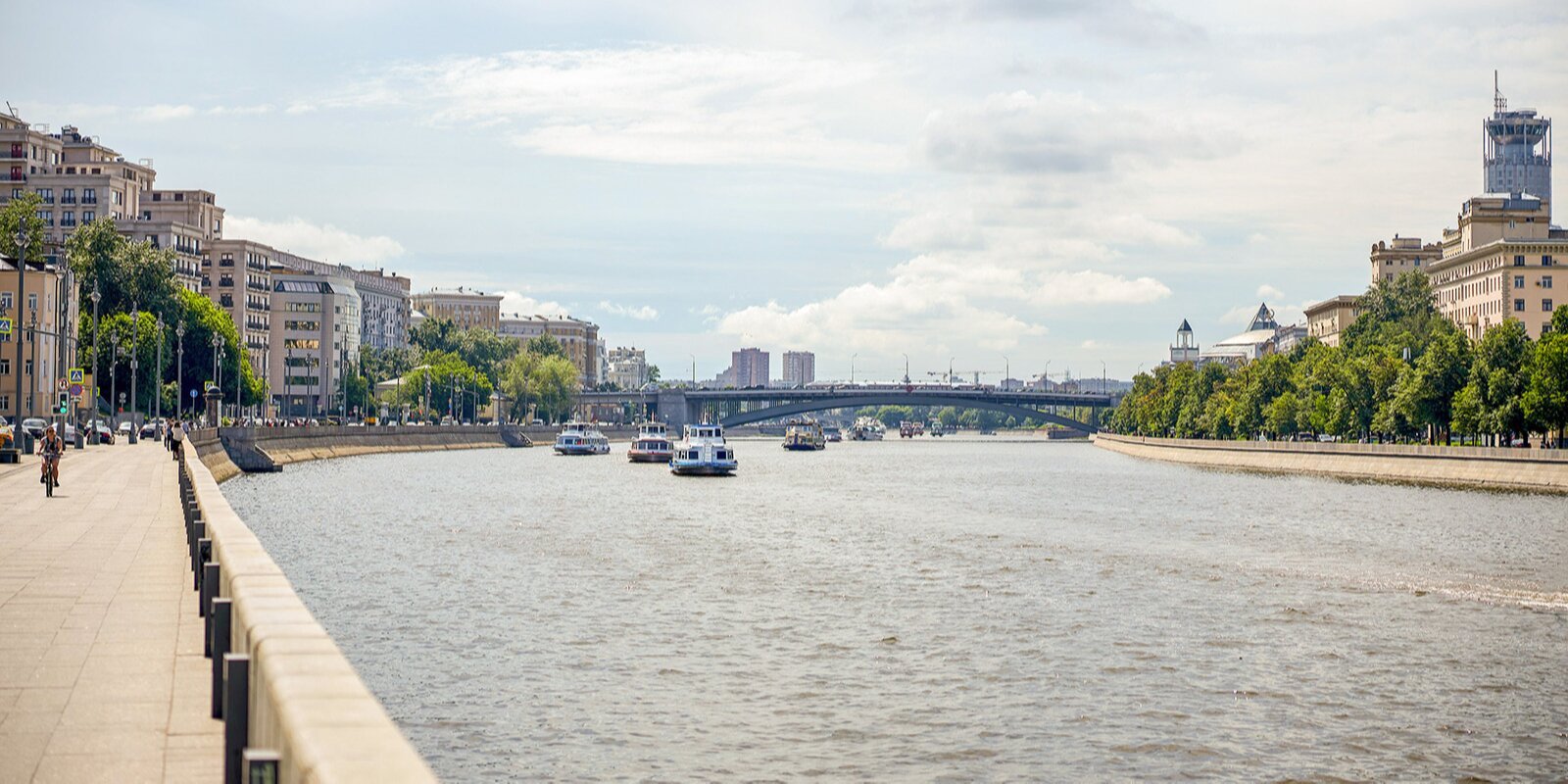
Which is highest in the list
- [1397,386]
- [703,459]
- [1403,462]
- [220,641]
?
[1397,386]

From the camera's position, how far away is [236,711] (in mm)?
10297

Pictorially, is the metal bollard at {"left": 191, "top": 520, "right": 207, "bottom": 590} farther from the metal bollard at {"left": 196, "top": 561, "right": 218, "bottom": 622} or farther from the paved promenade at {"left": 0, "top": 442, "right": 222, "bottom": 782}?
the metal bollard at {"left": 196, "top": 561, "right": 218, "bottom": 622}

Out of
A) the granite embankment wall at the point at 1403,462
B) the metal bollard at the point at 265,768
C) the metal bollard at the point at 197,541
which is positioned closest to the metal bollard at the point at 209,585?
the metal bollard at the point at 197,541

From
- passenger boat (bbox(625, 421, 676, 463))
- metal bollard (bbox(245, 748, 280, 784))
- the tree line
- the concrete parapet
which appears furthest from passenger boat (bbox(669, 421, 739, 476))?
metal bollard (bbox(245, 748, 280, 784))

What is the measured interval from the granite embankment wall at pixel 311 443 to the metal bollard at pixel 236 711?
7448 centimetres

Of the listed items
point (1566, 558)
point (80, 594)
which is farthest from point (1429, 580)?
point (80, 594)

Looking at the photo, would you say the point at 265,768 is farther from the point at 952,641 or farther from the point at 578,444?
the point at 578,444

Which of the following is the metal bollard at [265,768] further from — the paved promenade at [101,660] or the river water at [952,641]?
the river water at [952,641]

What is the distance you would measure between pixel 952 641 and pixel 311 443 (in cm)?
9999

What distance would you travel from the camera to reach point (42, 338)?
124 metres

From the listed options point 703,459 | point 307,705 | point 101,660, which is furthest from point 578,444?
point 307,705

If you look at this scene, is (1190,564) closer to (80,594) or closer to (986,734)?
(986,734)

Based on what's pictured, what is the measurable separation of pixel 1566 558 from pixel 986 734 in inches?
1193

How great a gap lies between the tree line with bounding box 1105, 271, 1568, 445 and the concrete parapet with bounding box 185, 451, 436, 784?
90.7 meters
